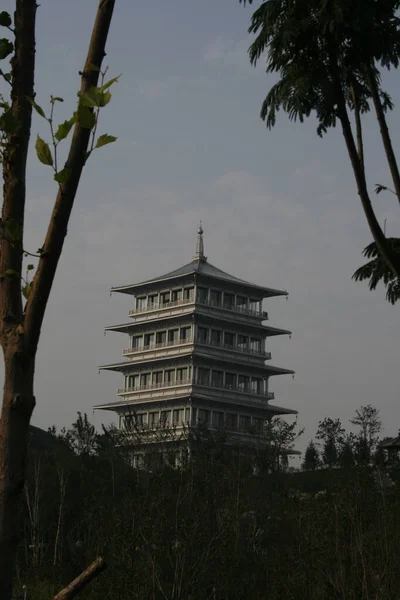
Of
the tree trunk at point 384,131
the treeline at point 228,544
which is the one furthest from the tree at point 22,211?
the treeline at point 228,544

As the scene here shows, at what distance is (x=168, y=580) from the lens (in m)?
19.4

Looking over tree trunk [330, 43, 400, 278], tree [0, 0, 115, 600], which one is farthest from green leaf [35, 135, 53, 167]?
tree trunk [330, 43, 400, 278]

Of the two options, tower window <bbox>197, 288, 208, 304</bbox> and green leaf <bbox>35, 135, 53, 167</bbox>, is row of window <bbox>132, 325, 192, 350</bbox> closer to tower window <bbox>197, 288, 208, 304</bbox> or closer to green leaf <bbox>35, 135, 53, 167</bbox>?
tower window <bbox>197, 288, 208, 304</bbox>

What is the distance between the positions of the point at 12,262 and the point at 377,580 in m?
12.7

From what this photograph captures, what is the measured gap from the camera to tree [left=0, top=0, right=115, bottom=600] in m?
1.75

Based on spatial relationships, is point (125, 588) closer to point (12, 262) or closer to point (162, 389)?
point (12, 262)

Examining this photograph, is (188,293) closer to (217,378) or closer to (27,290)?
(217,378)

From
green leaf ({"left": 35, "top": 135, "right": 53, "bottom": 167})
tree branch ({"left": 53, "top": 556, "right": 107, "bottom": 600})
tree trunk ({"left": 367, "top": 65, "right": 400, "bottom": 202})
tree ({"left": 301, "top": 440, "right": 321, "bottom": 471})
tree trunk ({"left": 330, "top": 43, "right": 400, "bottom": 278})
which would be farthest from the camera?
tree ({"left": 301, "top": 440, "right": 321, "bottom": 471})

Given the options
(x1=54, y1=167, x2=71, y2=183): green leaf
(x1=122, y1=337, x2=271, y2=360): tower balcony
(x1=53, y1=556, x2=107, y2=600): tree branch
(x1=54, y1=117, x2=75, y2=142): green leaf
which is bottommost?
(x1=53, y1=556, x2=107, y2=600): tree branch

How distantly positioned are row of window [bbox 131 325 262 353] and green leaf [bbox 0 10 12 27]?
63.6m

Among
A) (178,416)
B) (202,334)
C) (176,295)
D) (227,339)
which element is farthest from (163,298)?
(178,416)

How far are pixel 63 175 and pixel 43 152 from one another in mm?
73


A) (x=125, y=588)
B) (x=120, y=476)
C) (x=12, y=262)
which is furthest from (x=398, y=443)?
(x=12, y=262)

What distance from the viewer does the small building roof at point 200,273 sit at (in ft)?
218
